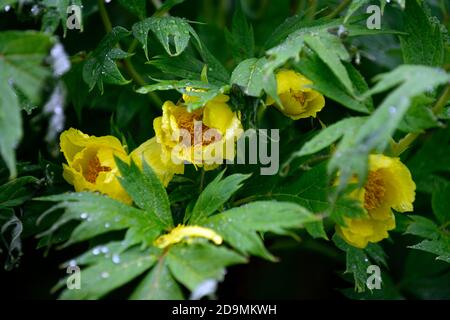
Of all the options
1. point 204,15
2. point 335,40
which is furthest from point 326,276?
point 335,40

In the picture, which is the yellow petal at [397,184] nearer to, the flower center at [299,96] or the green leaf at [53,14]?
the flower center at [299,96]

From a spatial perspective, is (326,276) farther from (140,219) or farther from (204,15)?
(140,219)

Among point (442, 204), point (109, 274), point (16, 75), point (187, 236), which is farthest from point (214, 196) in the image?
point (442, 204)

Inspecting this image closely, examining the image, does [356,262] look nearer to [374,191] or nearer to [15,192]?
[374,191]

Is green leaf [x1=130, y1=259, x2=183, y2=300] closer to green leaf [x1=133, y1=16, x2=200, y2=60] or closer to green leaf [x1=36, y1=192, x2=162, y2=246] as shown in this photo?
green leaf [x1=36, y1=192, x2=162, y2=246]

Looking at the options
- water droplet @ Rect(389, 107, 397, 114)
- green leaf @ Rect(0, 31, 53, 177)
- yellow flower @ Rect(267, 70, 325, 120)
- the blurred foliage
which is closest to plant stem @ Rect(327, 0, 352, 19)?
the blurred foliage

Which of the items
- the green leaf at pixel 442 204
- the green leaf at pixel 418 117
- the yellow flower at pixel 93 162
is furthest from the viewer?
the green leaf at pixel 442 204

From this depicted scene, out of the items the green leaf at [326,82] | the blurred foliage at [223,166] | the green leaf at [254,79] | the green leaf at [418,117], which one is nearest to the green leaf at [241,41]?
the blurred foliage at [223,166]
